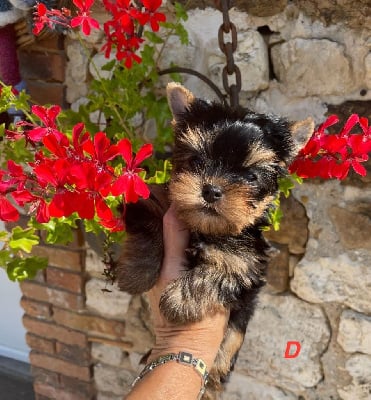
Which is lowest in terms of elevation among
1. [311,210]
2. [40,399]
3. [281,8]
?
[40,399]

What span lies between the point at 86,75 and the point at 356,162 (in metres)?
1.42

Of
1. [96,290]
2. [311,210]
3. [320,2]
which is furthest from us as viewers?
[96,290]

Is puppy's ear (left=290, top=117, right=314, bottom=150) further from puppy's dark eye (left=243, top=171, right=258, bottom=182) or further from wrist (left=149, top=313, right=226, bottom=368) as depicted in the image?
wrist (left=149, top=313, right=226, bottom=368)

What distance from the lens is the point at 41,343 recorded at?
9.82 ft

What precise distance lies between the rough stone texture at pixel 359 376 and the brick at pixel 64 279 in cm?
142

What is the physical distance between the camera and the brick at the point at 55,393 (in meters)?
3.05

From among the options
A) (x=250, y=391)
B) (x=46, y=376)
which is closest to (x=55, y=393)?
(x=46, y=376)

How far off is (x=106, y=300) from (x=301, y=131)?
1615 millimetres

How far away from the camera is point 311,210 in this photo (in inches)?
85.0

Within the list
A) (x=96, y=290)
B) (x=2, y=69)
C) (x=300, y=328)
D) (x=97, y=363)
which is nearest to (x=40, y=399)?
(x=97, y=363)

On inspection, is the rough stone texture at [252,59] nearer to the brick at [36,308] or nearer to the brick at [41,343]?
the brick at [36,308]

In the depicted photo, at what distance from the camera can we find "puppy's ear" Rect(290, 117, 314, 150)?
1550 millimetres

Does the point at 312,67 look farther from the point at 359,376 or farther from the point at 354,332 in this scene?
the point at 359,376

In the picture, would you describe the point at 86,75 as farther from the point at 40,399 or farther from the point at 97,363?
the point at 40,399
